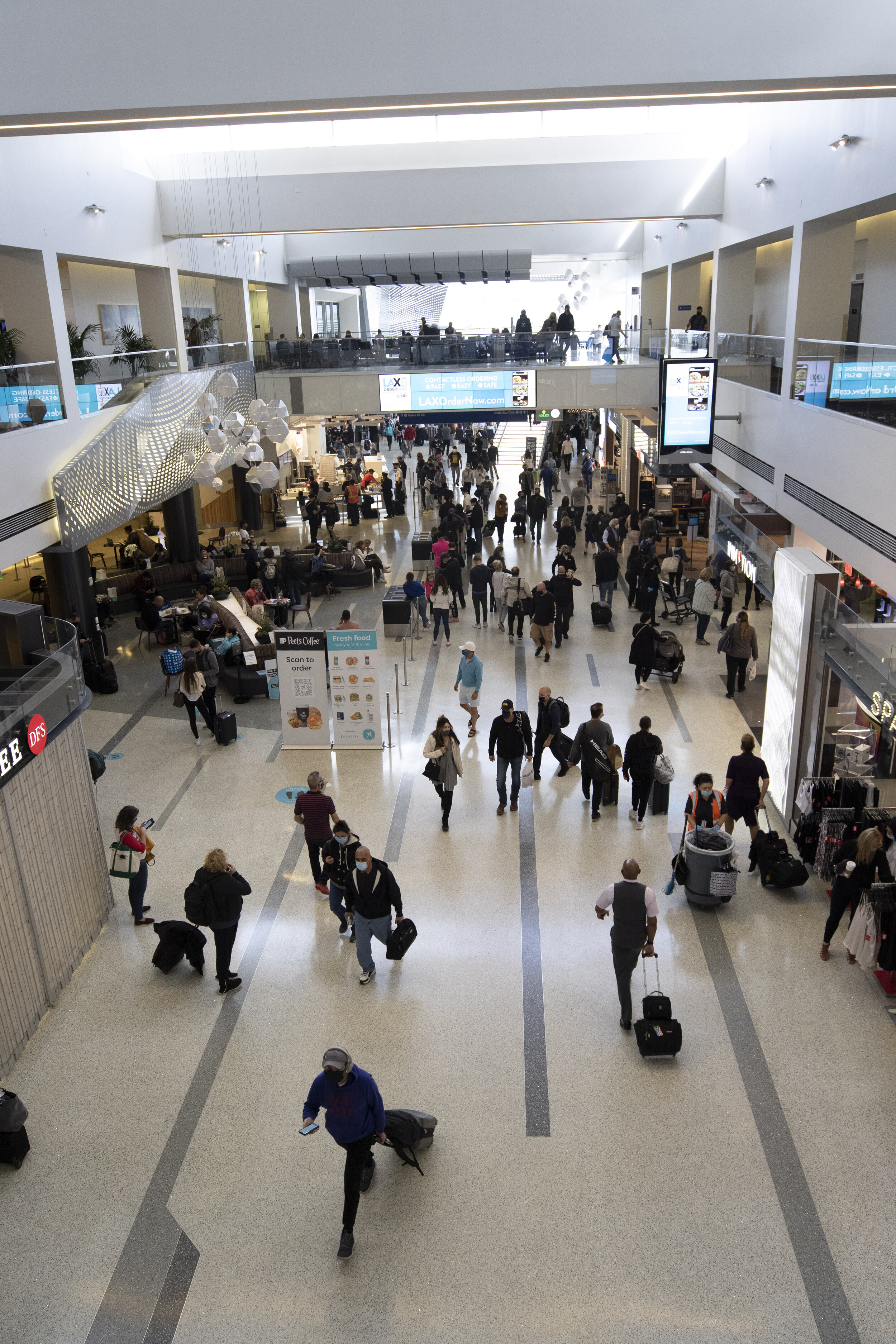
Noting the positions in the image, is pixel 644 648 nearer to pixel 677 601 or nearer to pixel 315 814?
pixel 677 601

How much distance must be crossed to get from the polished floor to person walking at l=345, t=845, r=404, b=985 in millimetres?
292

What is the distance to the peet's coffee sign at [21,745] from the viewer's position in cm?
660

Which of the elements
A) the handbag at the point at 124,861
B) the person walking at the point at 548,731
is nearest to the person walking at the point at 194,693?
the handbag at the point at 124,861

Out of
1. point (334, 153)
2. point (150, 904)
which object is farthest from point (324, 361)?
point (150, 904)

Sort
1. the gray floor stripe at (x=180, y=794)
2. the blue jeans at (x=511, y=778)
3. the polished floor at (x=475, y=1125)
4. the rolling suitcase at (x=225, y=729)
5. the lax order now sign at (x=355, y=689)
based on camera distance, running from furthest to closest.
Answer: the rolling suitcase at (x=225, y=729), the lax order now sign at (x=355, y=689), the gray floor stripe at (x=180, y=794), the blue jeans at (x=511, y=778), the polished floor at (x=475, y=1125)

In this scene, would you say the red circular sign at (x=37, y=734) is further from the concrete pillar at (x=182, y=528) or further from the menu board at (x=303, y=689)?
the concrete pillar at (x=182, y=528)

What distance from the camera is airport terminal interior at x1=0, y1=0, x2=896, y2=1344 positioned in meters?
5.20

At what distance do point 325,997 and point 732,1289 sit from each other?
3.42m

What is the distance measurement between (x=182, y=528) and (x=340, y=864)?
1487 centimetres

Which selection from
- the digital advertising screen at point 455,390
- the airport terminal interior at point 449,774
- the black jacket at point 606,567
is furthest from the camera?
the digital advertising screen at point 455,390

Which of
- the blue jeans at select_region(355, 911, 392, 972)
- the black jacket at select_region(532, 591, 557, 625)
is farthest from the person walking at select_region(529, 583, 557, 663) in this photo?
the blue jeans at select_region(355, 911, 392, 972)

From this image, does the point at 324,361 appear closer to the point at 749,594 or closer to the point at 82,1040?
the point at 749,594

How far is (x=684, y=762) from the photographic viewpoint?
1103 centimetres

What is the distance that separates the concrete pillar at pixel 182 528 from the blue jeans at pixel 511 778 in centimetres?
1231
